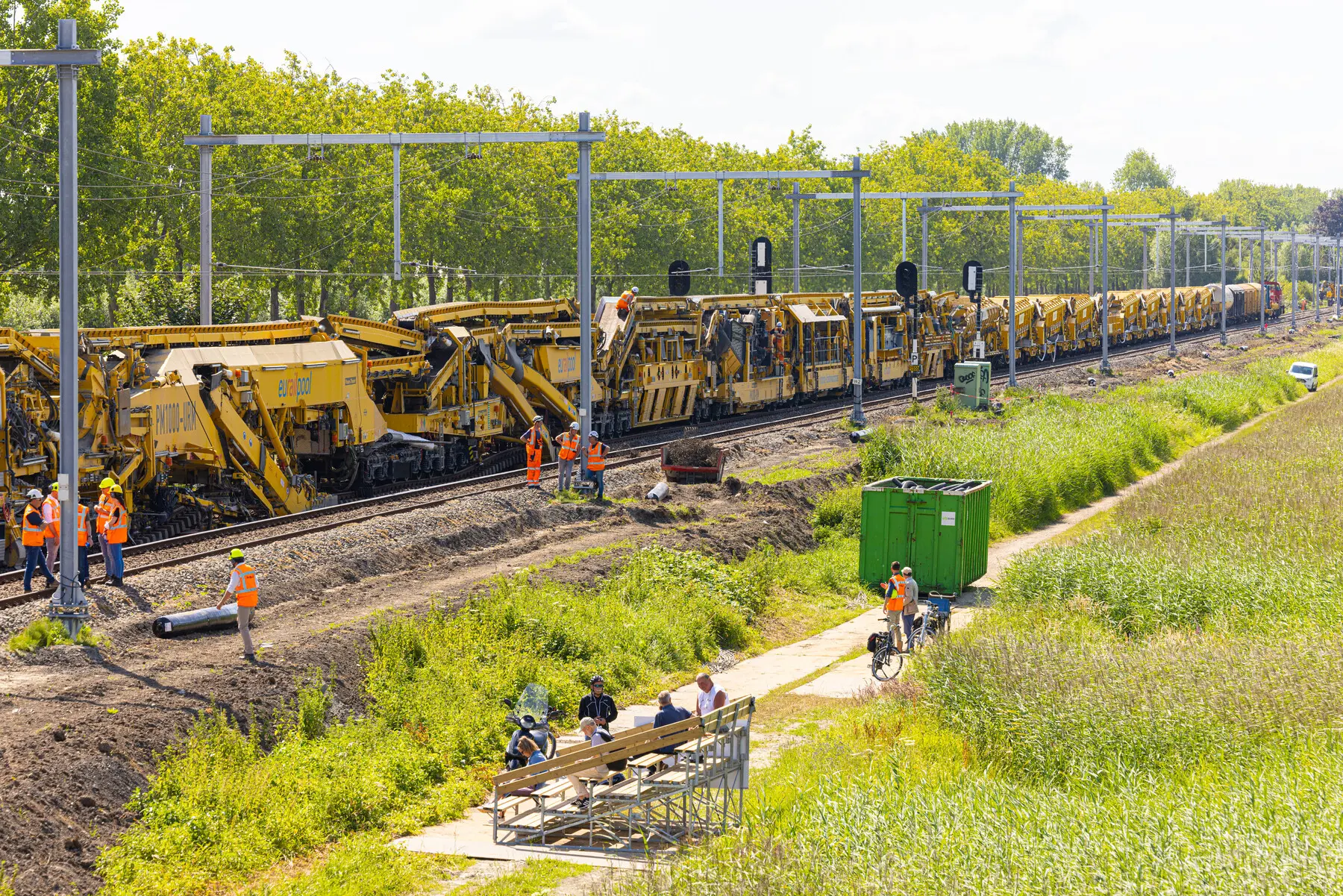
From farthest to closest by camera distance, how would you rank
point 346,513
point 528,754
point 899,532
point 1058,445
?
point 1058,445 < point 346,513 < point 899,532 < point 528,754

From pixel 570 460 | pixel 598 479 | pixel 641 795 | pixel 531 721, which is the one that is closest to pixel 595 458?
pixel 598 479

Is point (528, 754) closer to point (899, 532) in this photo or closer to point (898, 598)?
point (898, 598)

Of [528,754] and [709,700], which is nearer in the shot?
[528,754]

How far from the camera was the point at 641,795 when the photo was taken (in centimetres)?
1338

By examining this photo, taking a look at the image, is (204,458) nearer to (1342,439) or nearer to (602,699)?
(602,699)

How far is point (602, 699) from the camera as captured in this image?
1597cm

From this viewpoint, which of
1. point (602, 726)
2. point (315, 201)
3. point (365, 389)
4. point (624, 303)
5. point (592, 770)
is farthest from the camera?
point (315, 201)

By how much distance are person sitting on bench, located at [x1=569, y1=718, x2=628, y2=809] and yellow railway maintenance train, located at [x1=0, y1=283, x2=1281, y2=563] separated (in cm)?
1196

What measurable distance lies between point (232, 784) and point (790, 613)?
11939 millimetres

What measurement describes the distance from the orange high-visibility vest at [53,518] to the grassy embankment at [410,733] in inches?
209

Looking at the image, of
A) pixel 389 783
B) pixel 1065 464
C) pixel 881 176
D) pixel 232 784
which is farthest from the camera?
pixel 881 176

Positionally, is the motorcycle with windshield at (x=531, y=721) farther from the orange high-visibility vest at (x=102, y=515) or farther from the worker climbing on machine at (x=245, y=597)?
the orange high-visibility vest at (x=102, y=515)

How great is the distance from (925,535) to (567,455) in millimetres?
8601

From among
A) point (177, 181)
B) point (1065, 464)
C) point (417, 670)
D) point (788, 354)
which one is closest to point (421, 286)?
point (177, 181)
